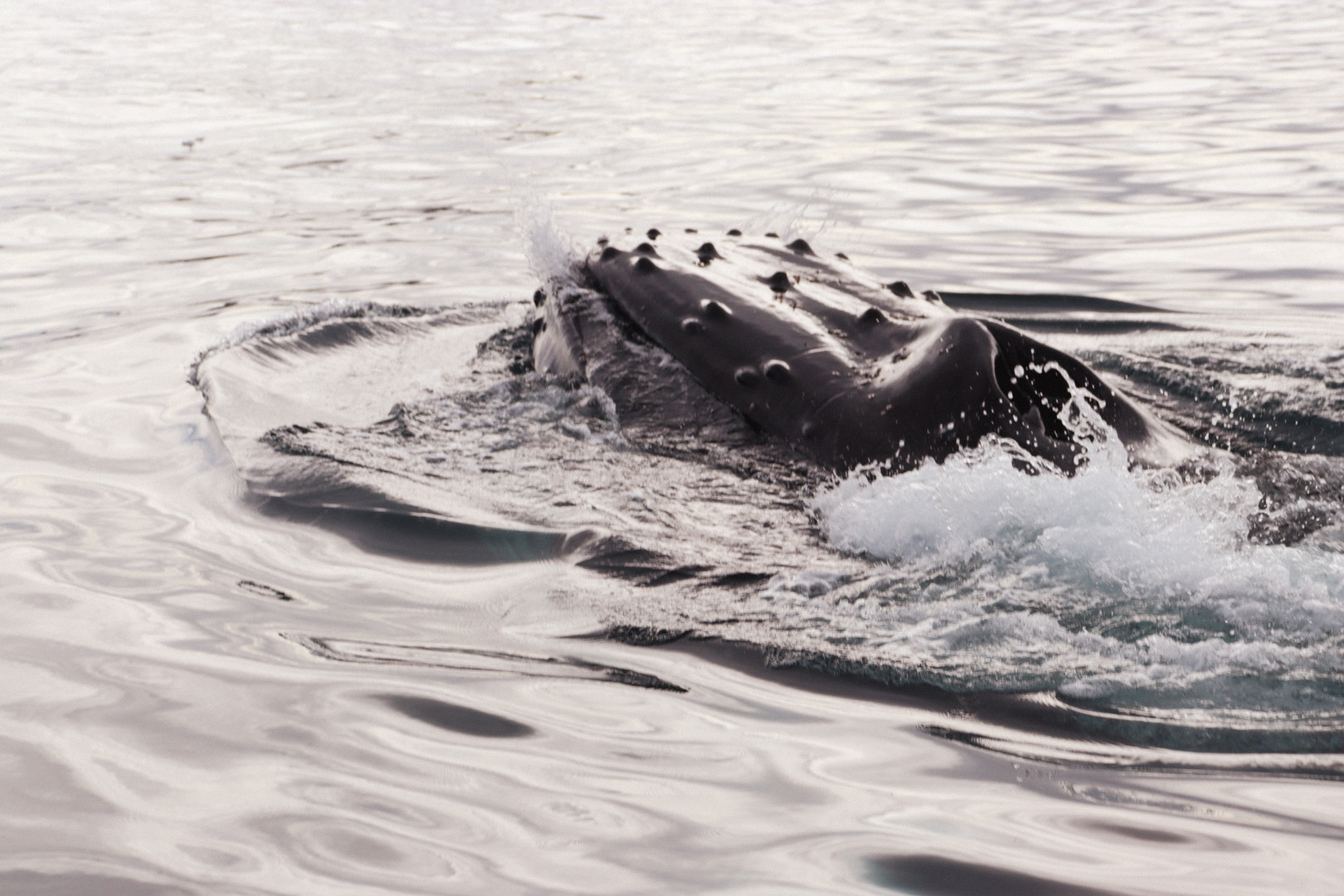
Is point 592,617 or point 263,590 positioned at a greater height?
point 592,617

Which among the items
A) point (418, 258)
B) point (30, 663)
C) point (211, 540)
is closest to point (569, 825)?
point (30, 663)

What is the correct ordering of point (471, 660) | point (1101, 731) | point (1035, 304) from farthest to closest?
point (1035, 304) < point (471, 660) < point (1101, 731)

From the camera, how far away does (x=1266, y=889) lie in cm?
262

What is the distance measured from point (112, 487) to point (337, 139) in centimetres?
983

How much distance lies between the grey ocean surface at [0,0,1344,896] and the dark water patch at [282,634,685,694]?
2 centimetres

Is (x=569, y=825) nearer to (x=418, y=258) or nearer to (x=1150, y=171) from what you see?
(x=418, y=258)

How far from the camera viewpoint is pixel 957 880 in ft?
8.90

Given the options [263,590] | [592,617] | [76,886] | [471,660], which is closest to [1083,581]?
[592,617]

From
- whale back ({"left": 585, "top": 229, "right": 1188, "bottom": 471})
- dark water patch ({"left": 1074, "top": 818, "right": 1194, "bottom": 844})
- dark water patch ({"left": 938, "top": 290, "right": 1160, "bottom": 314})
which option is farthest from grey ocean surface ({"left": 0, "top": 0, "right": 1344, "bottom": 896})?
whale back ({"left": 585, "top": 229, "right": 1188, "bottom": 471})

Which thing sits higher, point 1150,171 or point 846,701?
point 1150,171

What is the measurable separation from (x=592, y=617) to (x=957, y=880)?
1568 millimetres

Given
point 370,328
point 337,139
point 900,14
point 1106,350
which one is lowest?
point 370,328

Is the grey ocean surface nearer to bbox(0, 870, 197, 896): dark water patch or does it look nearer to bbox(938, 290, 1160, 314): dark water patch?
bbox(0, 870, 197, 896): dark water patch

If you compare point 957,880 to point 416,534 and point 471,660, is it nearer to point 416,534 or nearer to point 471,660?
point 471,660
